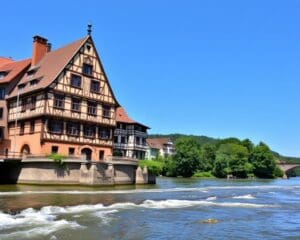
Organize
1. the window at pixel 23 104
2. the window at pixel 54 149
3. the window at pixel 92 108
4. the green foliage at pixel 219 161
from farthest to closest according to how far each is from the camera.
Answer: the green foliage at pixel 219 161 < the window at pixel 92 108 < the window at pixel 23 104 < the window at pixel 54 149

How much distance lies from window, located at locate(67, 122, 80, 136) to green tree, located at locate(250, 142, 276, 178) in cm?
8478

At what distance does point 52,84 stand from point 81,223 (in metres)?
32.2

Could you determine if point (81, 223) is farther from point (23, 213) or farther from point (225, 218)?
point (225, 218)

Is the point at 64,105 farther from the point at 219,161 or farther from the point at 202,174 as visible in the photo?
the point at 219,161

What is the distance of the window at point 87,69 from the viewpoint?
53.2 m

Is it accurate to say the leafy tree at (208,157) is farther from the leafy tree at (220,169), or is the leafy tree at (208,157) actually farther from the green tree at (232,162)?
the leafy tree at (220,169)

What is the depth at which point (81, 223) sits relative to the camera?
19344 mm

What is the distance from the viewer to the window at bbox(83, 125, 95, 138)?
52906 mm

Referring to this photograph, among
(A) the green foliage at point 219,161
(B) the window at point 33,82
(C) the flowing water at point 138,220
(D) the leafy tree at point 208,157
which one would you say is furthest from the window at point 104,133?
(D) the leafy tree at point 208,157

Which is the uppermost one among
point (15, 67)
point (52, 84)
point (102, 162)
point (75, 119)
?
point (15, 67)

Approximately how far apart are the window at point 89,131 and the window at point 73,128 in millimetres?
1110

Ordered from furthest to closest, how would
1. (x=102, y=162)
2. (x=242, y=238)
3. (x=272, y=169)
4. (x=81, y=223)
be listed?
(x=272, y=169) → (x=102, y=162) → (x=81, y=223) → (x=242, y=238)

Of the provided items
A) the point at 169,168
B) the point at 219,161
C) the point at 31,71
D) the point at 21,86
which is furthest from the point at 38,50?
the point at 219,161

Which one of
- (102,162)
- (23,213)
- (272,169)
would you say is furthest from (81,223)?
(272,169)
